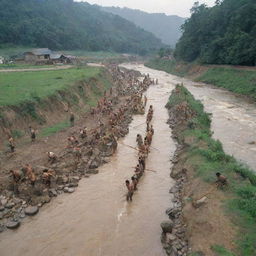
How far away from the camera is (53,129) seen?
83.7ft

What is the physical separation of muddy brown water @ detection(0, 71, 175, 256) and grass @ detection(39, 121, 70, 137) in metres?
6.13

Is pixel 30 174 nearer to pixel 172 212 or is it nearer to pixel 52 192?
pixel 52 192

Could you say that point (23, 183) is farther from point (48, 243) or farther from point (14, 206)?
point (48, 243)

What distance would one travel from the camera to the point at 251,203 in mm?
Answer: 13422

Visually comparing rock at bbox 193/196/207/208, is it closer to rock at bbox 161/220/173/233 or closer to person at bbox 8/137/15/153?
rock at bbox 161/220/173/233

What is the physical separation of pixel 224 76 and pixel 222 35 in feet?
45.1

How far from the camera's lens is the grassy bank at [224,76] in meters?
47.2

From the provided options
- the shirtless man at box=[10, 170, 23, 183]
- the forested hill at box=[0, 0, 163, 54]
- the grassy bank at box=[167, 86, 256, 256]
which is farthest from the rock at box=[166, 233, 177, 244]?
the forested hill at box=[0, 0, 163, 54]

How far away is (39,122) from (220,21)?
54.7m

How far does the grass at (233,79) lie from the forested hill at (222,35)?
→ 2.23m

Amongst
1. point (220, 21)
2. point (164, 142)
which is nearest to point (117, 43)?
point (220, 21)

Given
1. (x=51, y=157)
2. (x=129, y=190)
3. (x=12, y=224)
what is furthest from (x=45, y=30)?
(x=12, y=224)

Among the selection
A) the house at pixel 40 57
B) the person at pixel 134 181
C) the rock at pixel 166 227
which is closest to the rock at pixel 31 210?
the person at pixel 134 181

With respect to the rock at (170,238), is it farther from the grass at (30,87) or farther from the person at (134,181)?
the grass at (30,87)
